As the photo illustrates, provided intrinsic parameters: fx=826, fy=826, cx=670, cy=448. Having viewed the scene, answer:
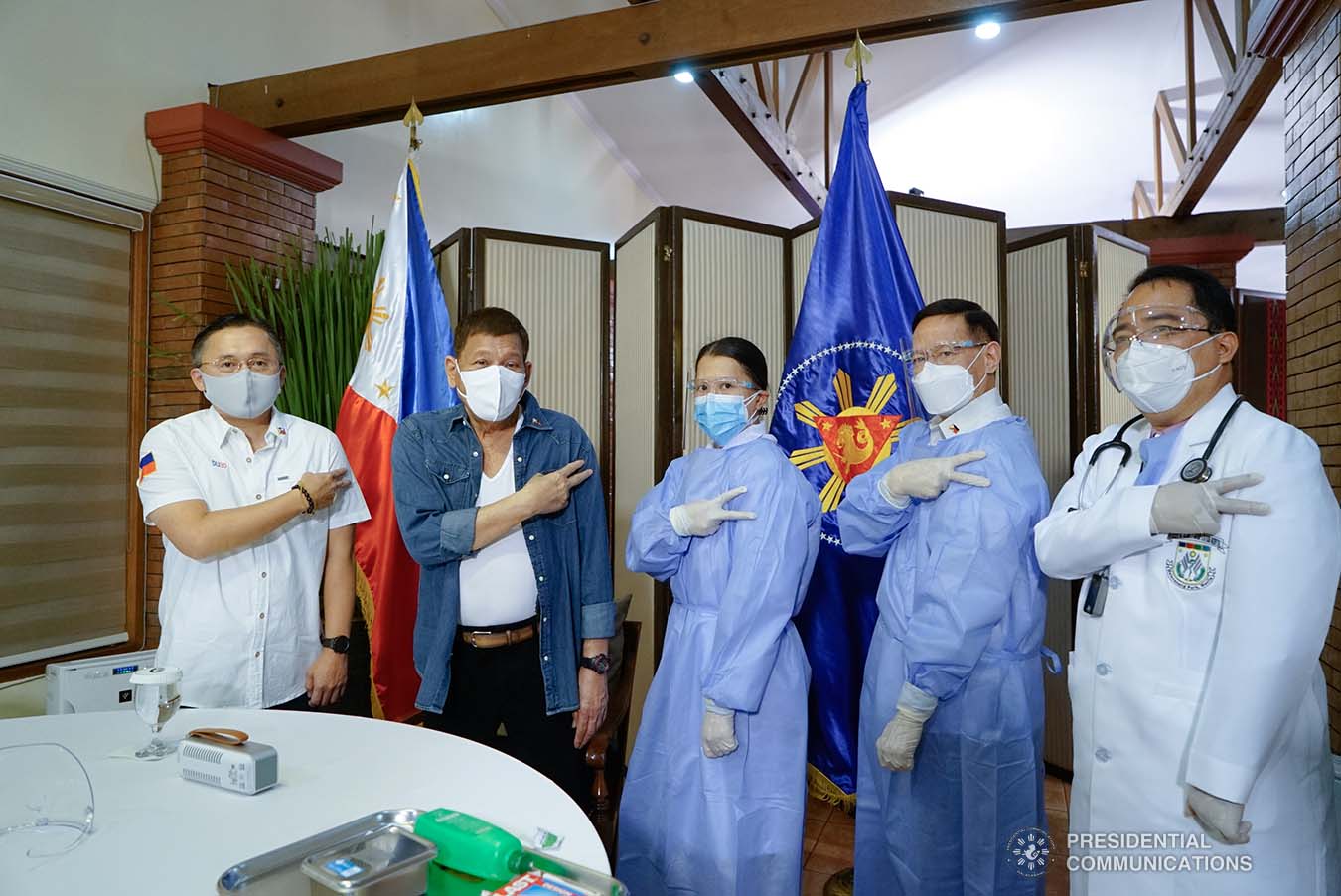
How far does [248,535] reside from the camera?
189 cm

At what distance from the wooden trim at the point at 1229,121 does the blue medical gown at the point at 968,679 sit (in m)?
2.78

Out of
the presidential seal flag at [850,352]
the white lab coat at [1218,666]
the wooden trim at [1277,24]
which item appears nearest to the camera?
the white lab coat at [1218,666]

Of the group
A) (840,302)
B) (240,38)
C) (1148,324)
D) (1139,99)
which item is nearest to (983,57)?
(1139,99)

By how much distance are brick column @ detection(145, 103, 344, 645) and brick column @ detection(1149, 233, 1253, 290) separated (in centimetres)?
615

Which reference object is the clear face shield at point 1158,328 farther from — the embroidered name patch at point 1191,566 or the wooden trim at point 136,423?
the wooden trim at point 136,423

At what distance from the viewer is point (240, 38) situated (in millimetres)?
3578

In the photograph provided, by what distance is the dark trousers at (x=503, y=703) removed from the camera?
1.99 metres

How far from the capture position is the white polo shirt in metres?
1.92

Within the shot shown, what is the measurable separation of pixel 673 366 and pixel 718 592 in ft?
4.23

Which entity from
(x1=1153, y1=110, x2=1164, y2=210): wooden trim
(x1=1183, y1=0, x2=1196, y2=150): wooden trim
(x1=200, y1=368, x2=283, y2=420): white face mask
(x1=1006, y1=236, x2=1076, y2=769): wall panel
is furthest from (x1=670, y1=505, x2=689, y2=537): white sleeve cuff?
(x1=1153, y1=110, x2=1164, y2=210): wooden trim

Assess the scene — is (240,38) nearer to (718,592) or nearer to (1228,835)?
(718,592)

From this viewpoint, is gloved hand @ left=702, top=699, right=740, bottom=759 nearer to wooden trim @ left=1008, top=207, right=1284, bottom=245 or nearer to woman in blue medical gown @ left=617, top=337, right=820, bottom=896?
woman in blue medical gown @ left=617, top=337, right=820, bottom=896

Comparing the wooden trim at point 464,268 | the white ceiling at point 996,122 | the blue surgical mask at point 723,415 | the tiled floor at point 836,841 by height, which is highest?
the white ceiling at point 996,122

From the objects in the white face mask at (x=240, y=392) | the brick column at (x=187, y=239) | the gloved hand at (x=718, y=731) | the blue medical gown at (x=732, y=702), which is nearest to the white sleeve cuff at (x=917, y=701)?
the blue medical gown at (x=732, y=702)
